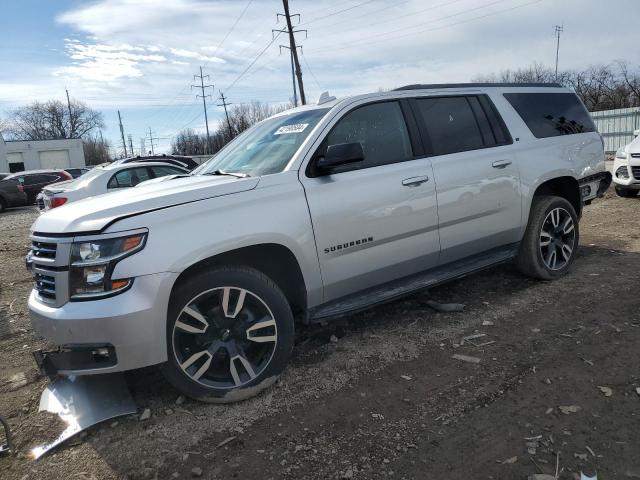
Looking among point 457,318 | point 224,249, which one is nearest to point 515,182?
point 457,318

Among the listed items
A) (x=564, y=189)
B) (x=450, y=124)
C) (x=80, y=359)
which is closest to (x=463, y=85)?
(x=450, y=124)

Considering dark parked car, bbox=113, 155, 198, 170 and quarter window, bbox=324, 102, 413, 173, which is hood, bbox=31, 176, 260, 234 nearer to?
quarter window, bbox=324, 102, 413, 173

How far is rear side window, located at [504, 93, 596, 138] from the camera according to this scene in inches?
200

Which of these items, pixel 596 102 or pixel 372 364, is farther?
pixel 596 102

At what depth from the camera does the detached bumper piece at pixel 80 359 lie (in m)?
2.89

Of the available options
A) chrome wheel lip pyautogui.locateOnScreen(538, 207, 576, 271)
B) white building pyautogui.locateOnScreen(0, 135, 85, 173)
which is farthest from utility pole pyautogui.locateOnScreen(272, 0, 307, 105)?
white building pyautogui.locateOnScreen(0, 135, 85, 173)

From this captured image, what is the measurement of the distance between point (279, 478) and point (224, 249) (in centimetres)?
134

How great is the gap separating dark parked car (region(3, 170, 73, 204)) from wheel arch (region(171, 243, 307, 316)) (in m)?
20.7

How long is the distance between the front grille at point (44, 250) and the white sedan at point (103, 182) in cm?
670

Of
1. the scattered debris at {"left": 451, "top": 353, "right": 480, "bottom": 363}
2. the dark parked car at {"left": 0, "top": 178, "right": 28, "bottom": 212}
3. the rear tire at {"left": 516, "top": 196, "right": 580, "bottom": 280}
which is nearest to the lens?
the scattered debris at {"left": 451, "top": 353, "right": 480, "bottom": 363}

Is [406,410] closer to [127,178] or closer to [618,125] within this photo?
[127,178]

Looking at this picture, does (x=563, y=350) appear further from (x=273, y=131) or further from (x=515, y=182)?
Answer: (x=273, y=131)

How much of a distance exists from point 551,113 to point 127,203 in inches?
174

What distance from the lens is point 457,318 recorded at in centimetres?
445
